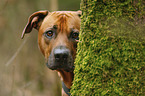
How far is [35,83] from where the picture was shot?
24.1ft

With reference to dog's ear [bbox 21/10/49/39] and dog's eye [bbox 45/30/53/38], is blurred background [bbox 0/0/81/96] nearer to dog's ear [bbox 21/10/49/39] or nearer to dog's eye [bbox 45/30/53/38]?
dog's ear [bbox 21/10/49/39]

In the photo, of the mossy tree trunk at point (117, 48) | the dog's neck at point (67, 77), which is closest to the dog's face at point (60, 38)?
the dog's neck at point (67, 77)

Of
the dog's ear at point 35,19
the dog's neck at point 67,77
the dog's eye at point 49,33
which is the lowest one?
the dog's neck at point 67,77

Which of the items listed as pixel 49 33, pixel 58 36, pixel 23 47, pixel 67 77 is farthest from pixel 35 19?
pixel 23 47

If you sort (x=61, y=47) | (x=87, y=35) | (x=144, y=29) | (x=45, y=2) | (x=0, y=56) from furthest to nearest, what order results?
1. (x=45, y=2)
2. (x=0, y=56)
3. (x=61, y=47)
4. (x=87, y=35)
5. (x=144, y=29)

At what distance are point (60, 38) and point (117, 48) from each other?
1.79m

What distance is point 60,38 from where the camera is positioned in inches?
148

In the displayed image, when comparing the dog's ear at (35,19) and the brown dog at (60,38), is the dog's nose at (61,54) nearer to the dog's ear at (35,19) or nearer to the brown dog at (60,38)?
the brown dog at (60,38)

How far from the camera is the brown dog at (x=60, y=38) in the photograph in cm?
364

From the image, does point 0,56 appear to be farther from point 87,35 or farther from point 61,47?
point 87,35

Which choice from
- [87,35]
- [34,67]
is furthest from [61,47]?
[34,67]

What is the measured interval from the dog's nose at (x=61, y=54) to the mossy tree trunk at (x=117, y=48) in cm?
138

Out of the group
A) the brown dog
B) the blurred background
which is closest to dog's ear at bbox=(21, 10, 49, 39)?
the brown dog

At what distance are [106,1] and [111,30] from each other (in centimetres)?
29
